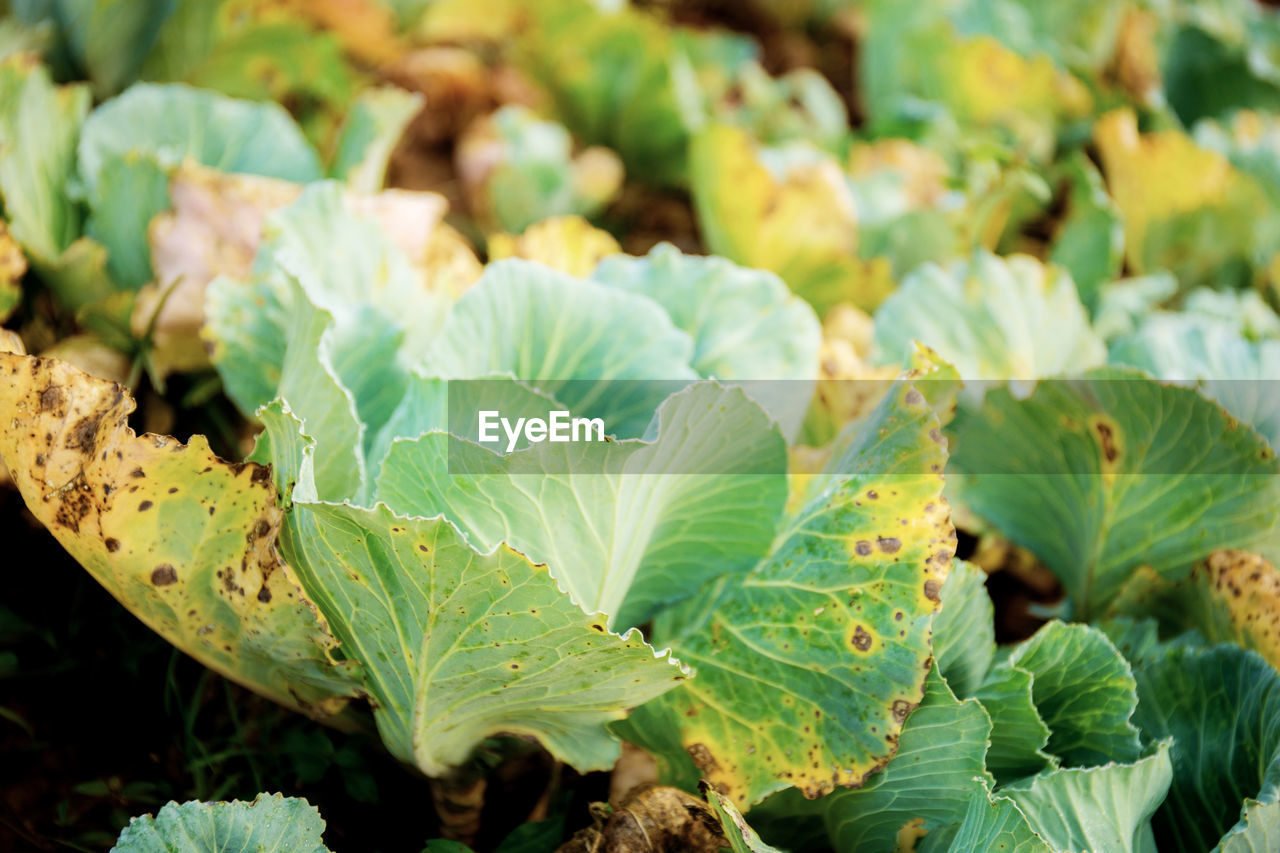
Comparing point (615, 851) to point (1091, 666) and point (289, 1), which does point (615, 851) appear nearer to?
point (1091, 666)

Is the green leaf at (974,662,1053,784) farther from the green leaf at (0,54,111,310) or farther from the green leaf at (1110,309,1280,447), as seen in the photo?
the green leaf at (0,54,111,310)

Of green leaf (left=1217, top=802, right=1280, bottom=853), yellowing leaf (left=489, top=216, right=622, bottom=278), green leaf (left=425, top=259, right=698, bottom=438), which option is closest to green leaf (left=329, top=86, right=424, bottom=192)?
yellowing leaf (left=489, top=216, right=622, bottom=278)

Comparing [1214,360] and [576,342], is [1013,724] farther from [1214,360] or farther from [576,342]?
[1214,360]

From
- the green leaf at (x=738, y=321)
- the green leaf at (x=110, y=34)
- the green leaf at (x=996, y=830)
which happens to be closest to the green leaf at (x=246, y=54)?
the green leaf at (x=110, y=34)

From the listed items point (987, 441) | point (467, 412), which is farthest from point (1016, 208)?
point (467, 412)

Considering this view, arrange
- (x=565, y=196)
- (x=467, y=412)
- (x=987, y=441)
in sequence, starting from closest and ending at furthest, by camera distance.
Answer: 1. (x=467, y=412)
2. (x=987, y=441)
3. (x=565, y=196)

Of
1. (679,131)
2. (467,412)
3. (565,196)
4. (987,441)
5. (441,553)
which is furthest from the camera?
(679,131)

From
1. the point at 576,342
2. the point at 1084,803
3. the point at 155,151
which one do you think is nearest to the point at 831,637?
the point at 1084,803
